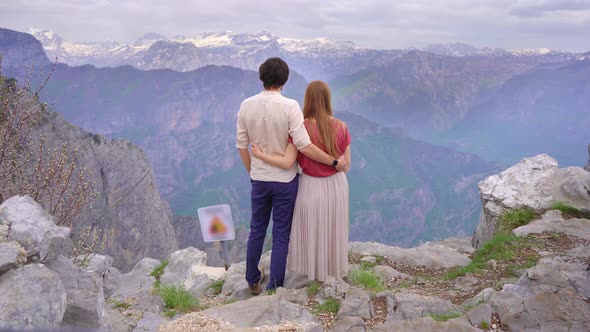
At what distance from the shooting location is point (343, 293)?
671cm

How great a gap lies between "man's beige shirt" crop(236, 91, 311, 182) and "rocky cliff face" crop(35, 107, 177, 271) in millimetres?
87855

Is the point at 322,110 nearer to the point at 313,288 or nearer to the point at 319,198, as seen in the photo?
the point at 319,198

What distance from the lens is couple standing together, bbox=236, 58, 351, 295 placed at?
21.7 feet

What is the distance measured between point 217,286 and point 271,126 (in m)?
4.44

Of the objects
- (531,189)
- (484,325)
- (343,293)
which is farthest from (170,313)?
(531,189)

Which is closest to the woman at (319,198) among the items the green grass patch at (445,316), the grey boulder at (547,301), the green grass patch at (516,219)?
the green grass patch at (445,316)

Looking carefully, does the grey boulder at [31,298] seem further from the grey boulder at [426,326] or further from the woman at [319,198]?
the grey boulder at [426,326]

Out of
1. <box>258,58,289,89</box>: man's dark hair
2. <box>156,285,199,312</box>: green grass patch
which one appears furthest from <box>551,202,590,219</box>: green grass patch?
<box>156,285,199,312</box>: green grass patch

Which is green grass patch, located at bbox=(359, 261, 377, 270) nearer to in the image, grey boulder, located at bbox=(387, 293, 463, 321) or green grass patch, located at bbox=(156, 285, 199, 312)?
grey boulder, located at bbox=(387, 293, 463, 321)

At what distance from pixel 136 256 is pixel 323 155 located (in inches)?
4683

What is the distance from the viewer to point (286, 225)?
23.5 feet

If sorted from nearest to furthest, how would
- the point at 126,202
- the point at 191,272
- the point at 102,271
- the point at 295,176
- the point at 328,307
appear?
1. the point at 328,307
2. the point at 295,176
3. the point at 191,272
4. the point at 102,271
5. the point at 126,202

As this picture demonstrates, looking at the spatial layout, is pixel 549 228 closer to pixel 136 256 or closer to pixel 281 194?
pixel 281 194

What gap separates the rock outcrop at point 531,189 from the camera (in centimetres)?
1289
